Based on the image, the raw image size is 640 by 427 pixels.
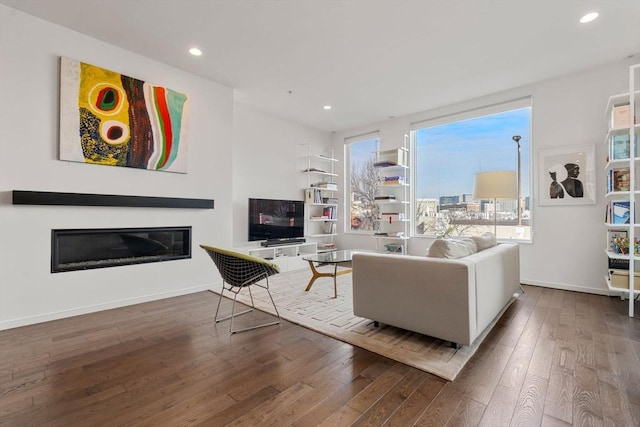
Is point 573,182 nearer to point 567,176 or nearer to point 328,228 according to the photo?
point 567,176

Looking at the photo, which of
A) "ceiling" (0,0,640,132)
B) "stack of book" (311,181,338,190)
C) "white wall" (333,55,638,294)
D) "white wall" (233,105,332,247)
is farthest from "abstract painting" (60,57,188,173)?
"white wall" (333,55,638,294)

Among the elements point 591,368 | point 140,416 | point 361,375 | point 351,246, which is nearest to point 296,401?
point 361,375

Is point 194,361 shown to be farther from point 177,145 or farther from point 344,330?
point 177,145

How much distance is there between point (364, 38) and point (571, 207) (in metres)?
3.37

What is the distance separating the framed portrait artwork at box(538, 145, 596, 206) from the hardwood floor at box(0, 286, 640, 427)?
1715 mm

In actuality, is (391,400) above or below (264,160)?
below

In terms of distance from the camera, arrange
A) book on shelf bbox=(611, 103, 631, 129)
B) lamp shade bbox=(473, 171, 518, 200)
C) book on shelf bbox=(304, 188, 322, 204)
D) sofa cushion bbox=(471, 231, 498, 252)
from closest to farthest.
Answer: sofa cushion bbox=(471, 231, 498, 252)
book on shelf bbox=(611, 103, 631, 129)
lamp shade bbox=(473, 171, 518, 200)
book on shelf bbox=(304, 188, 322, 204)

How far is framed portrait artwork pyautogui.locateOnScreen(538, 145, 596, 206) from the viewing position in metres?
3.78

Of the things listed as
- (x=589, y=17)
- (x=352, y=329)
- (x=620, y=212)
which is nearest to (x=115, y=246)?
(x=352, y=329)

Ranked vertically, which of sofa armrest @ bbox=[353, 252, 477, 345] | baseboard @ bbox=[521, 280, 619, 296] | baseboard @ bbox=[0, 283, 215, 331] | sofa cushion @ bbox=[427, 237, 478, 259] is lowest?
baseboard @ bbox=[0, 283, 215, 331]

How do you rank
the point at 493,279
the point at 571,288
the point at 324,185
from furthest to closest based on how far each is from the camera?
the point at 324,185
the point at 571,288
the point at 493,279

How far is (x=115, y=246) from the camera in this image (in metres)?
3.30

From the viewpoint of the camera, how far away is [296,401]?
5.32 feet

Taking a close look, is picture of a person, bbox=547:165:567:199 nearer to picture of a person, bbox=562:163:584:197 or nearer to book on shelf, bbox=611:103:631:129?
picture of a person, bbox=562:163:584:197
